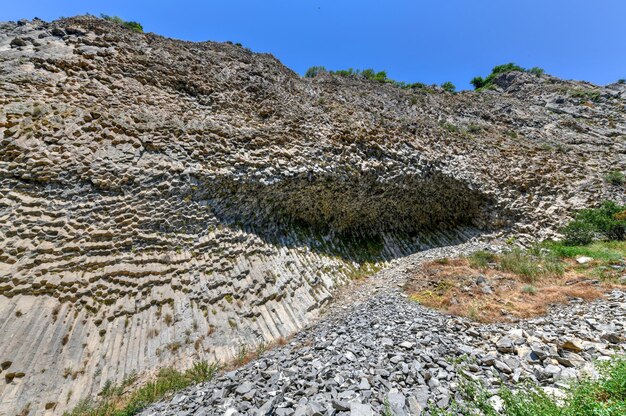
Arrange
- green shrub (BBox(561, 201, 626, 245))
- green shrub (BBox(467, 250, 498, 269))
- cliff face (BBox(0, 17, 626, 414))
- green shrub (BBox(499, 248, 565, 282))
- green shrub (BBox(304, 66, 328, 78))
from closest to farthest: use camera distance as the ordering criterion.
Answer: cliff face (BBox(0, 17, 626, 414)), green shrub (BBox(499, 248, 565, 282)), green shrub (BBox(467, 250, 498, 269)), green shrub (BBox(561, 201, 626, 245)), green shrub (BBox(304, 66, 328, 78))

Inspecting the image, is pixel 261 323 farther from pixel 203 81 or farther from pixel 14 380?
pixel 203 81

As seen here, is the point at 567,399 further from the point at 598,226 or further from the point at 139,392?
the point at 598,226

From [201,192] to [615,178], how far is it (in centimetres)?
2114

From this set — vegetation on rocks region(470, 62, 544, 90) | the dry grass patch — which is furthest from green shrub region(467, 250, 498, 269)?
vegetation on rocks region(470, 62, 544, 90)

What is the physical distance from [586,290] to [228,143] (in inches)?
471

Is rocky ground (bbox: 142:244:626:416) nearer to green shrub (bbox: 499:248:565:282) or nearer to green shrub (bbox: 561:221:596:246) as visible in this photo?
green shrub (bbox: 499:248:565:282)

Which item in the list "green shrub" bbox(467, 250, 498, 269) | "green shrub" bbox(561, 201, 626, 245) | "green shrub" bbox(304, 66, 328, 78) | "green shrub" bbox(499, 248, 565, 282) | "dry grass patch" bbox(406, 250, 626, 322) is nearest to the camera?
"dry grass patch" bbox(406, 250, 626, 322)

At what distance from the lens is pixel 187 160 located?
1004 cm

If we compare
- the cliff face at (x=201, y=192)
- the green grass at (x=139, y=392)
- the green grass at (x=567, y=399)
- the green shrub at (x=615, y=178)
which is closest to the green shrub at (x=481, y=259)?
the cliff face at (x=201, y=192)

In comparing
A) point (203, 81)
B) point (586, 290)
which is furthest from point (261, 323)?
point (203, 81)

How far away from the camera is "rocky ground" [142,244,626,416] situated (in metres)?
3.69

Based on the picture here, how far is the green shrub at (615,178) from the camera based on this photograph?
15458 mm

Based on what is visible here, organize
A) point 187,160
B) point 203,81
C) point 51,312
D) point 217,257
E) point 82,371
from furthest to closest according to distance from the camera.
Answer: point 203,81, point 187,160, point 217,257, point 51,312, point 82,371

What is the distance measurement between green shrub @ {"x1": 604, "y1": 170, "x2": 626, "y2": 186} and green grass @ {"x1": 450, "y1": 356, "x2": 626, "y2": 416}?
57.8ft
